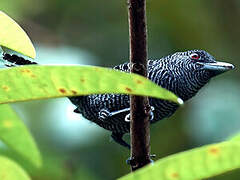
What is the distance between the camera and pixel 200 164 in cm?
95

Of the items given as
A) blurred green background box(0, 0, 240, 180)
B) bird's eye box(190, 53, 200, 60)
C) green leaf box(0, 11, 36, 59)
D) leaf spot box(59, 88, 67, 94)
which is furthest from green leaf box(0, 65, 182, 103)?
blurred green background box(0, 0, 240, 180)

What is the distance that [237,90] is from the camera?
164 inches

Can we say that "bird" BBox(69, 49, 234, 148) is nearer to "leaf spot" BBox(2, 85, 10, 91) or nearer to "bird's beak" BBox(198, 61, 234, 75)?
"bird's beak" BBox(198, 61, 234, 75)

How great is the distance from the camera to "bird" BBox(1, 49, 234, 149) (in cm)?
241

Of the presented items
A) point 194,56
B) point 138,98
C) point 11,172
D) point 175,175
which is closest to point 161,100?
point 194,56

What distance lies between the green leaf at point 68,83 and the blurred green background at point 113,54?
1933 millimetres

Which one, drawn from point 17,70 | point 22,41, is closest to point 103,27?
point 22,41

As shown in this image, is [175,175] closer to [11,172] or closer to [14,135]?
[11,172]

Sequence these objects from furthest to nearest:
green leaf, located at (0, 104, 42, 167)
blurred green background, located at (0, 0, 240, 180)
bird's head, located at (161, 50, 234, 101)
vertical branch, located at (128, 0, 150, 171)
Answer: blurred green background, located at (0, 0, 240, 180) < bird's head, located at (161, 50, 234, 101) < green leaf, located at (0, 104, 42, 167) < vertical branch, located at (128, 0, 150, 171)

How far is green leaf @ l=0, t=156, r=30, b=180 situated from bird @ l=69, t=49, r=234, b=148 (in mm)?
1179

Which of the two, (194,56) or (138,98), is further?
(194,56)

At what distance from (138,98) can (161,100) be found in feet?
2.99

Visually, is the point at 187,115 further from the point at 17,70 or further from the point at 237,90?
the point at 17,70

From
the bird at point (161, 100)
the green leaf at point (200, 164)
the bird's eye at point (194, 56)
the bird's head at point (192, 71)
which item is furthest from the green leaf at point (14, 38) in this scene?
the bird's eye at point (194, 56)
